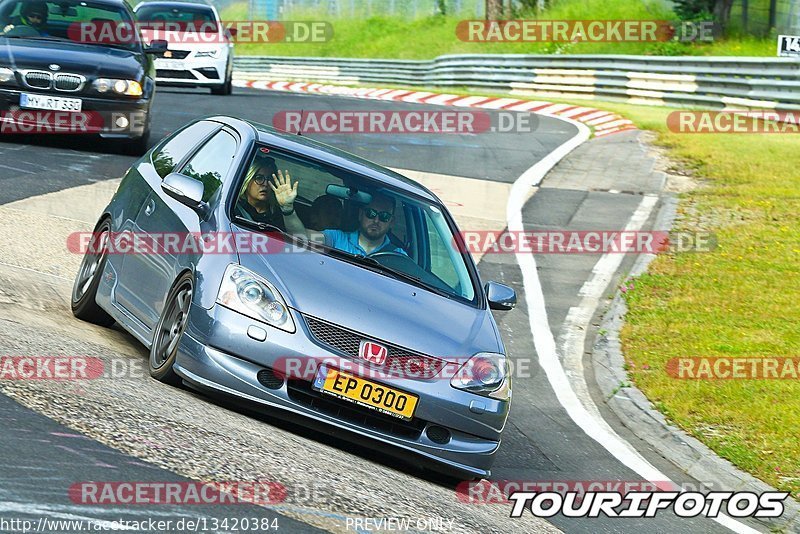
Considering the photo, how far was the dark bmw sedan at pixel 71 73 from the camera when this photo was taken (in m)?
14.4

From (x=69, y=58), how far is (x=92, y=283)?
6993 millimetres

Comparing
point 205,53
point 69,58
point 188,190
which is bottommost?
point 205,53

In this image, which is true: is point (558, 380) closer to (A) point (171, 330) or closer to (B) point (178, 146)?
(B) point (178, 146)

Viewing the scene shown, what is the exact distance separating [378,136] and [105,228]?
12809mm

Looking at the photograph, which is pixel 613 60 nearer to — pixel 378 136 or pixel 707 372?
pixel 378 136

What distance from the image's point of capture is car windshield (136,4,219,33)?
25.6 m

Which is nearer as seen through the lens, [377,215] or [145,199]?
[377,215]

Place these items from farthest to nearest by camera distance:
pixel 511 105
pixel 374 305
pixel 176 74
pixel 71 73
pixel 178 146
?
1. pixel 511 105
2. pixel 176 74
3. pixel 71 73
4. pixel 178 146
5. pixel 374 305

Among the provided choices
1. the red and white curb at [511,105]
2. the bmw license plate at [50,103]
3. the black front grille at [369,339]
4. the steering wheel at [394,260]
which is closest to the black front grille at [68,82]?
the bmw license plate at [50,103]

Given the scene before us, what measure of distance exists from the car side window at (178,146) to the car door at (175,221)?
0.44 ft

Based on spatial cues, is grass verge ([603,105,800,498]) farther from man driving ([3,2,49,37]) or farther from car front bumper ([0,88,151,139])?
man driving ([3,2,49,37])

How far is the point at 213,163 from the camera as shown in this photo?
7.73m

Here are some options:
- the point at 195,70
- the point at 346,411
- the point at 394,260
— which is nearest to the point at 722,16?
the point at 195,70

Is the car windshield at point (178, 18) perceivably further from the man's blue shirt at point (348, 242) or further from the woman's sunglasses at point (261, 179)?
the man's blue shirt at point (348, 242)
